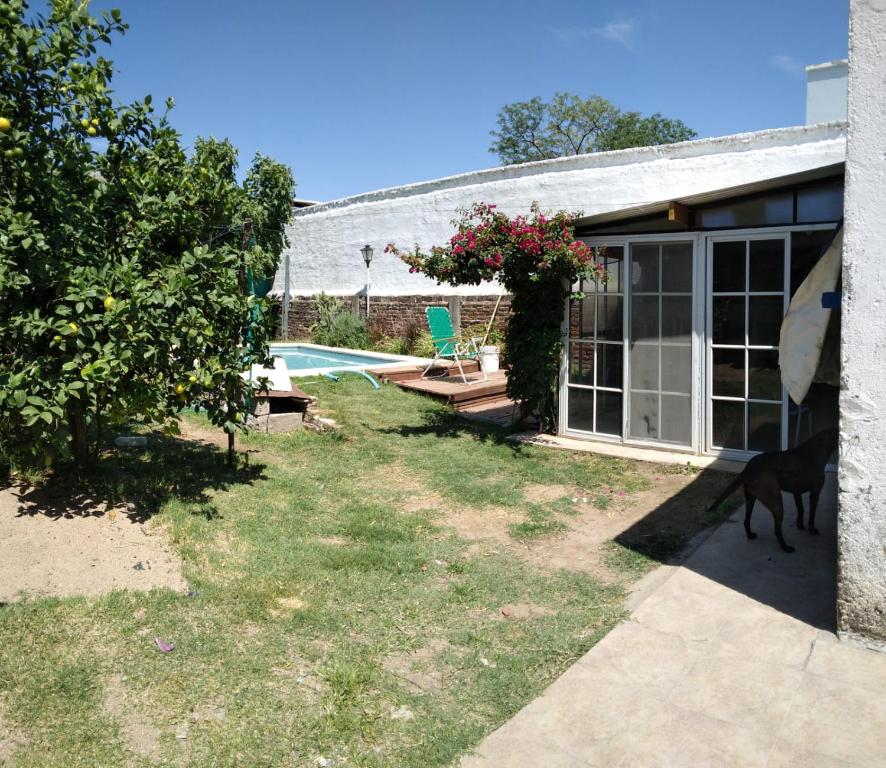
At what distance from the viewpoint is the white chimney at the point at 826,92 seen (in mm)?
12484

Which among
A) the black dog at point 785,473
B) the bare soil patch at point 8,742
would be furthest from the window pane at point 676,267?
the bare soil patch at point 8,742

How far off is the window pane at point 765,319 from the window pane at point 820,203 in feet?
2.54

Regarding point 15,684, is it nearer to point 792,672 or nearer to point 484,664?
point 484,664

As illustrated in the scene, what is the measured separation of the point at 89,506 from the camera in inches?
204

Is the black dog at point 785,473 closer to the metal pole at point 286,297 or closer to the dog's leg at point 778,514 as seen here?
the dog's leg at point 778,514

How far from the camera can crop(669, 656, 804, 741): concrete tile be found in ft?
9.98

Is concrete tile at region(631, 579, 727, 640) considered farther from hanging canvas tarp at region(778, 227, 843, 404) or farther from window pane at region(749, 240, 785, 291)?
window pane at region(749, 240, 785, 291)

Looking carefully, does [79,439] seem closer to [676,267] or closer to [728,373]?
[676,267]

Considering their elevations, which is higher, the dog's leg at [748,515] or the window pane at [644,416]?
the window pane at [644,416]

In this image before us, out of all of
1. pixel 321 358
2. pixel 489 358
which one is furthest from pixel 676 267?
pixel 321 358

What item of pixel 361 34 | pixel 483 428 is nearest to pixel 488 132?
pixel 361 34

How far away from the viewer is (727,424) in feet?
24.9

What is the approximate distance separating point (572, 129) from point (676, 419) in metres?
30.0

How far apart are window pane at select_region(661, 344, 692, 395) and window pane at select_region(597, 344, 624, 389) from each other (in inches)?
18.8
